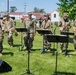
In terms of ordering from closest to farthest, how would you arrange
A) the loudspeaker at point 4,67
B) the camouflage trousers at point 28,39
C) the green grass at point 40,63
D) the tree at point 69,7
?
the loudspeaker at point 4,67 → the green grass at point 40,63 → the camouflage trousers at point 28,39 → the tree at point 69,7

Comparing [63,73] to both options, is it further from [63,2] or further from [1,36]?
[63,2]

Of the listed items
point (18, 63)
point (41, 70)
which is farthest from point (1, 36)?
point (41, 70)

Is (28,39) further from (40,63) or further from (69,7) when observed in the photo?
(69,7)

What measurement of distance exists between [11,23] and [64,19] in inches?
156

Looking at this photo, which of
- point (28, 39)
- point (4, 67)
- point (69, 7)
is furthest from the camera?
point (69, 7)

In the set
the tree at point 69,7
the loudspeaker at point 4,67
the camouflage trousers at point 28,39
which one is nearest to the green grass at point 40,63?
the loudspeaker at point 4,67

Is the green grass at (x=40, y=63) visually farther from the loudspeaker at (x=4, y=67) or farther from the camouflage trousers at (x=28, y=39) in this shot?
the camouflage trousers at (x=28, y=39)

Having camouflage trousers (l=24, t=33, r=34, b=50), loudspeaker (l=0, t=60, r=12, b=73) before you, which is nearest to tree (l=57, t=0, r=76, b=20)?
camouflage trousers (l=24, t=33, r=34, b=50)

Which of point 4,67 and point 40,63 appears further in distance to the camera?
point 40,63

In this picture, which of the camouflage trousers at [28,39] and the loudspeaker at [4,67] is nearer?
the loudspeaker at [4,67]

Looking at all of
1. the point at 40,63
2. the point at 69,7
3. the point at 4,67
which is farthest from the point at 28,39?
the point at 69,7

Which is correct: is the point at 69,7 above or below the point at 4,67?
above

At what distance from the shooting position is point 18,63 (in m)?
15.6

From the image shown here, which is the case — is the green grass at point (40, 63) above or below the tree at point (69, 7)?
below
